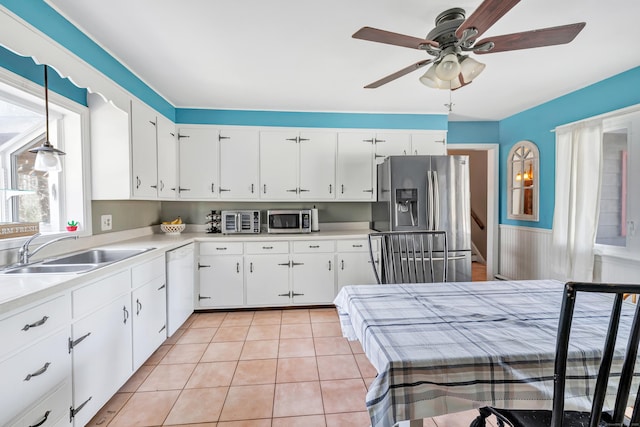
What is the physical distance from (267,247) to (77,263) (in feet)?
5.45

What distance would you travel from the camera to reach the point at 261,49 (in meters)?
2.27

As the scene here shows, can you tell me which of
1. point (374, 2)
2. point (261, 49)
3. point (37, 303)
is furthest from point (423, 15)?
point (37, 303)

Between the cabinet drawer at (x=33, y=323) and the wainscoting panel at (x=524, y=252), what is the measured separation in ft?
14.2

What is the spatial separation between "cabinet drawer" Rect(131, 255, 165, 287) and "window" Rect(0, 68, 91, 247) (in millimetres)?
621

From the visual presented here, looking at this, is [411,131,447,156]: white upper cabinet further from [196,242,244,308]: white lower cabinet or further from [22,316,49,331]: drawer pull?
[22,316,49,331]: drawer pull

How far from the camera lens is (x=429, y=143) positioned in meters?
3.79

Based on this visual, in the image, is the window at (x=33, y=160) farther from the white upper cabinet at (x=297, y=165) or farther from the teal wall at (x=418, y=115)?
the white upper cabinet at (x=297, y=165)

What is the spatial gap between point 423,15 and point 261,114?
2.24 metres

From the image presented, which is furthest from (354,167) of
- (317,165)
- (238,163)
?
(238,163)

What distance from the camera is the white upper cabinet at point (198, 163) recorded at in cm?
349

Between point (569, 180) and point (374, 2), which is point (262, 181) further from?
point (569, 180)

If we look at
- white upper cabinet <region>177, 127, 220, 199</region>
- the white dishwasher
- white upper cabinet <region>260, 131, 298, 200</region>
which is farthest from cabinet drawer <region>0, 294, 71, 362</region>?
white upper cabinet <region>260, 131, 298, 200</region>

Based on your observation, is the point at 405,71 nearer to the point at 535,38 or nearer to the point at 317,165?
the point at 535,38

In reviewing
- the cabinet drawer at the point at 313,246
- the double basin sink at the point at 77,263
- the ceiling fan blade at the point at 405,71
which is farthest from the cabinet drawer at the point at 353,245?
the double basin sink at the point at 77,263
